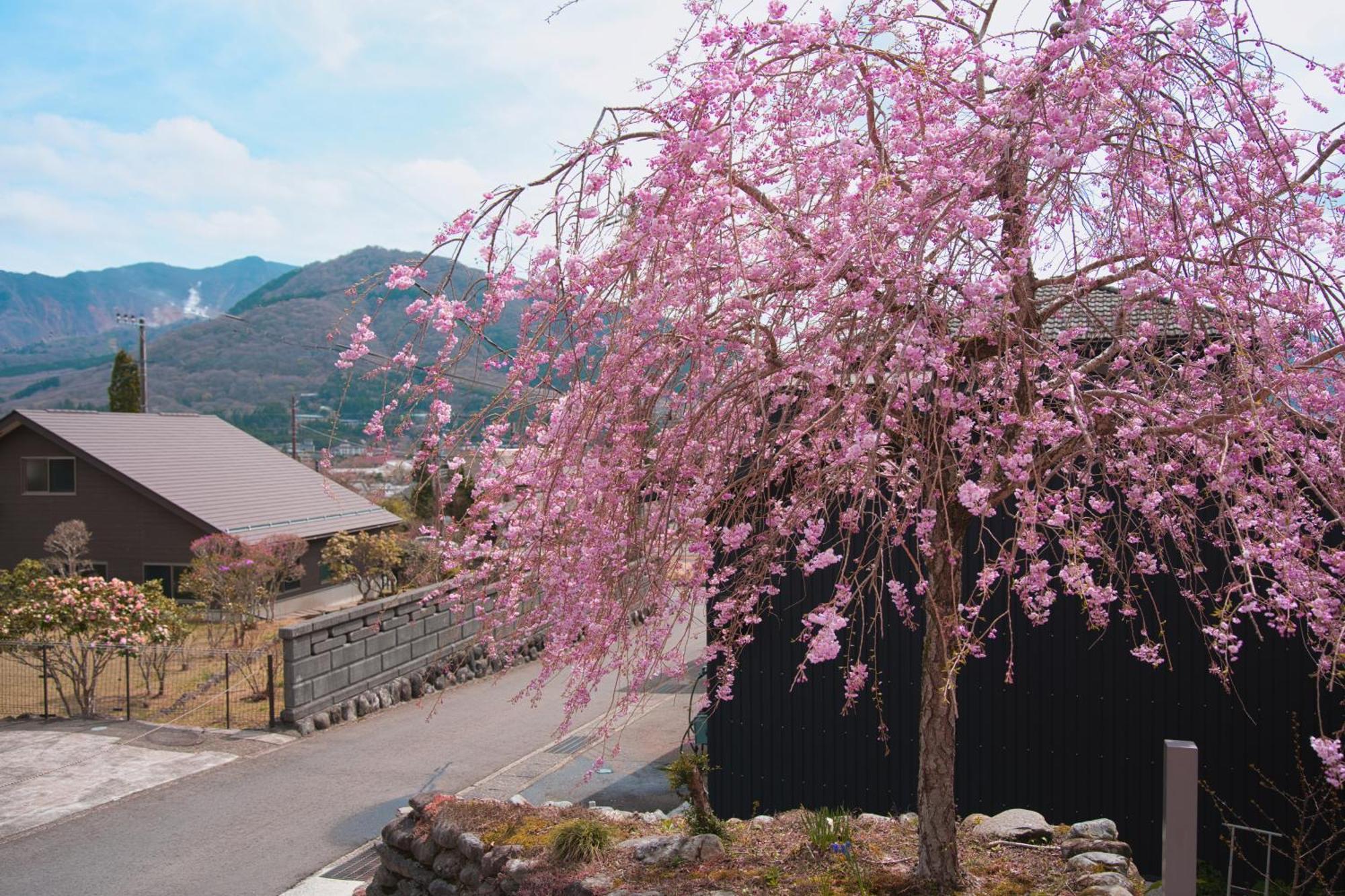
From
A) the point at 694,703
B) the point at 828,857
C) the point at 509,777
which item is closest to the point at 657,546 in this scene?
the point at 828,857

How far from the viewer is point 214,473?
21562mm

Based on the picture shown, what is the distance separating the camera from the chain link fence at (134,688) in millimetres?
11781

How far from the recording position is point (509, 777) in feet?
32.0

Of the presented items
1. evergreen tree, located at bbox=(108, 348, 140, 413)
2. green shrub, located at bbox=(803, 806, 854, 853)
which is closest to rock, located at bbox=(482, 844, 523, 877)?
green shrub, located at bbox=(803, 806, 854, 853)

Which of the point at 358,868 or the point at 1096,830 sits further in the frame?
the point at 358,868

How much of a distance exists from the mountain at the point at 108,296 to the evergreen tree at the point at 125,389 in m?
112

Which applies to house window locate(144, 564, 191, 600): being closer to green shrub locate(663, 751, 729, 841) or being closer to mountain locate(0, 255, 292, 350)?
green shrub locate(663, 751, 729, 841)

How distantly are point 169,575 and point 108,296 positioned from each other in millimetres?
169120

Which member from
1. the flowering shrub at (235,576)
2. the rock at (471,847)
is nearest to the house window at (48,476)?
the flowering shrub at (235,576)

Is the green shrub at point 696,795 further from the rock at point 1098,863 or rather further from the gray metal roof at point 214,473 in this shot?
the gray metal roof at point 214,473

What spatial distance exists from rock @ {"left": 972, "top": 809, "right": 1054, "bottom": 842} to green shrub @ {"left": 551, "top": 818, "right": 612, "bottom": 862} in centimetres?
212

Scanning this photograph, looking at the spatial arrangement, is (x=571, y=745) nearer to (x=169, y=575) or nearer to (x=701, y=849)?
(x=701, y=849)

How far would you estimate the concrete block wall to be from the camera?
448 inches

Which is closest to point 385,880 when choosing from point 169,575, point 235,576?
point 235,576
